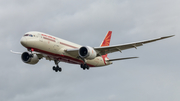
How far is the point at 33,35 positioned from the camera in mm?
42156

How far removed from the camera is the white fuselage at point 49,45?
41719 millimetres

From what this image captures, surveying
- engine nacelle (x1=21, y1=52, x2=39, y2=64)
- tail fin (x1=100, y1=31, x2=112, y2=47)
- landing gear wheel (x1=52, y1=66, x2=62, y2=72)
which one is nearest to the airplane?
engine nacelle (x1=21, y1=52, x2=39, y2=64)

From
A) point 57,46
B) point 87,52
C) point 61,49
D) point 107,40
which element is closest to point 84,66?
point 87,52

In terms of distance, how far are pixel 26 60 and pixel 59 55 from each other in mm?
6847

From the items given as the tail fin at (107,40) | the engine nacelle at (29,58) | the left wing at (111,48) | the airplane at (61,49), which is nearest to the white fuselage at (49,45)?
the airplane at (61,49)

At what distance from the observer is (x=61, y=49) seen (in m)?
44.8

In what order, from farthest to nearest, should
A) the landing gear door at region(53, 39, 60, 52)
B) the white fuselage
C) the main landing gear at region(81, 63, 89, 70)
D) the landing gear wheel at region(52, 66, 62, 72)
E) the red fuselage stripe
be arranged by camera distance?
the landing gear wheel at region(52, 66, 62, 72) → the main landing gear at region(81, 63, 89, 70) → the landing gear door at region(53, 39, 60, 52) → the red fuselage stripe → the white fuselage

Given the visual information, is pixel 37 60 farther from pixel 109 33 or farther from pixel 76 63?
pixel 109 33

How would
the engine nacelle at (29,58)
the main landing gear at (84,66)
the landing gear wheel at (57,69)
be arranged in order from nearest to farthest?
the main landing gear at (84,66) < the engine nacelle at (29,58) < the landing gear wheel at (57,69)

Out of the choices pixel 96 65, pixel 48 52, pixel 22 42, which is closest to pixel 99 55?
pixel 96 65

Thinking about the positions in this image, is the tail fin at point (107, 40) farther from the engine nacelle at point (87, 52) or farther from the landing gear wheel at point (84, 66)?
the engine nacelle at point (87, 52)

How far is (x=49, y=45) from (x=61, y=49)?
2.29 metres

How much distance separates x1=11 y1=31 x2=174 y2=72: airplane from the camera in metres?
42.1

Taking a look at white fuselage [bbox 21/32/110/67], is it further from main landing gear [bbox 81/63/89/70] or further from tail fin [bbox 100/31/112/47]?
tail fin [bbox 100/31/112/47]
